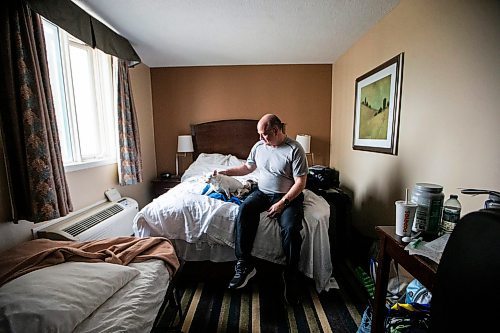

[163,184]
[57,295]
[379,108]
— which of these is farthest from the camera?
[163,184]

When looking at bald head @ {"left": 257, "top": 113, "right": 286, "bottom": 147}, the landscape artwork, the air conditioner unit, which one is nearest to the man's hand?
bald head @ {"left": 257, "top": 113, "right": 286, "bottom": 147}

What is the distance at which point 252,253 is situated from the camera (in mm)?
1744

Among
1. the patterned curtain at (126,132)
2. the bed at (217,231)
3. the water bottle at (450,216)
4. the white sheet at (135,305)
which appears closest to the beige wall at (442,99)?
the water bottle at (450,216)

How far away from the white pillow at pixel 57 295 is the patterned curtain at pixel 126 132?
1.71 meters

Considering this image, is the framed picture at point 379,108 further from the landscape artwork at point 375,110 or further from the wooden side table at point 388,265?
the wooden side table at point 388,265

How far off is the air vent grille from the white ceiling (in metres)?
1.75

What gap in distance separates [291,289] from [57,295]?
1.36 m

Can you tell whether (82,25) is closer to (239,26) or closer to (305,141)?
(239,26)

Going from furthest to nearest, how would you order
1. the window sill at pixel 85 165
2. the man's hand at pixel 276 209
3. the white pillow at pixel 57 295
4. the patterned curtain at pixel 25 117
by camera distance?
the window sill at pixel 85 165 < the man's hand at pixel 276 209 < the patterned curtain at pixel 25 117 < the white pillow at pixel 57 295

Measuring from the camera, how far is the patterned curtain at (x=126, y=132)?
2607mm

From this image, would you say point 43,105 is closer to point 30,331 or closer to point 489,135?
point 30,331

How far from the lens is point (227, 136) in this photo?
356 centimetres

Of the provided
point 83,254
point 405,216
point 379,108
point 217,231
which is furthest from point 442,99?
point 83,254

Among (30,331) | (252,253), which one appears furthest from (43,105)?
(252,253)
